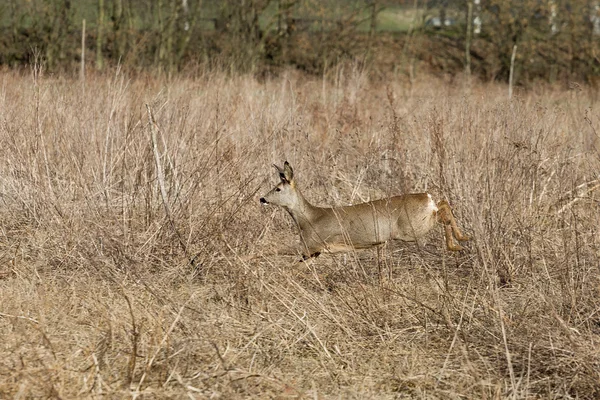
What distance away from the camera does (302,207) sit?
5426 millimetres

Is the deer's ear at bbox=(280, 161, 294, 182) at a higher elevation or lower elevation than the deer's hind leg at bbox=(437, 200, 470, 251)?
higher

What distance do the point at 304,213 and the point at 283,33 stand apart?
60.4ft

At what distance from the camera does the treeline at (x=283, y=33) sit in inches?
819

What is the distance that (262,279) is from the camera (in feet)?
14.3

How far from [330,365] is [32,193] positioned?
9.35 ft

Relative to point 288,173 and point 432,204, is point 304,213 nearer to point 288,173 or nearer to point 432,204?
point 288,173

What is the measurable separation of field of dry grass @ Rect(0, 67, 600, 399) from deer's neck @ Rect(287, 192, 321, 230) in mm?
207

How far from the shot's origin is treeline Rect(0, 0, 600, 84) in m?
20.8

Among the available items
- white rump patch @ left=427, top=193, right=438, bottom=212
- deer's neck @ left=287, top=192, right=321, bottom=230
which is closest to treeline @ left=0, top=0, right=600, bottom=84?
deer's neck @ left=287, top=192, right=321, bottom=230

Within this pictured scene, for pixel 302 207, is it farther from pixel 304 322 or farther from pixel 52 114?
pixel 52 114

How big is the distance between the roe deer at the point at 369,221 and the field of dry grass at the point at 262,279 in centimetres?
13

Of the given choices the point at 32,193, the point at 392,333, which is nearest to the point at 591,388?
the point at 392,333

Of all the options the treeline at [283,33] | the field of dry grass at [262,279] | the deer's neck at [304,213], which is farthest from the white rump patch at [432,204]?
the treeline at [283,33]

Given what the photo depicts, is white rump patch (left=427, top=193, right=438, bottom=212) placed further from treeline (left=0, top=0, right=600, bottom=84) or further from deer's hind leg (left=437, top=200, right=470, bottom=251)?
treeline (left=0, top=0, right=600, bottom=84)
